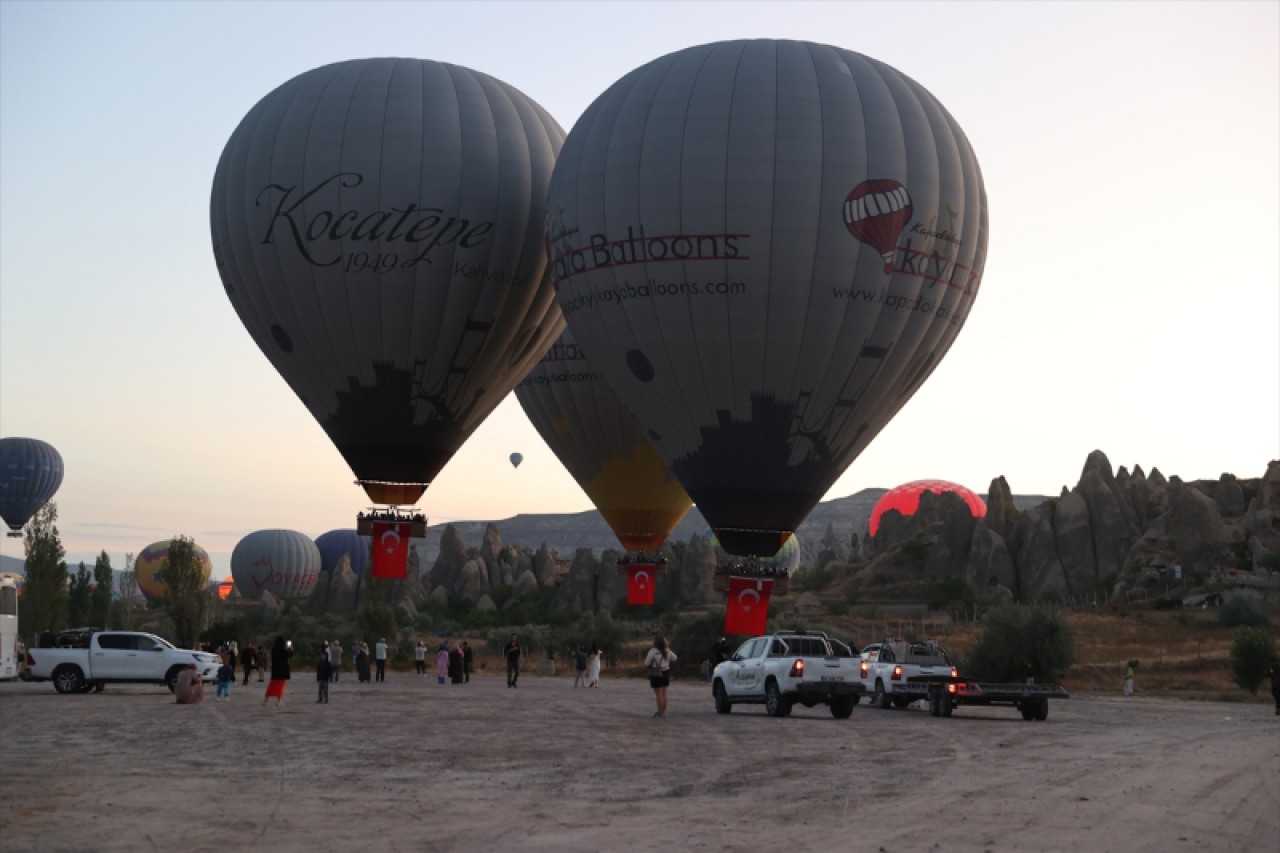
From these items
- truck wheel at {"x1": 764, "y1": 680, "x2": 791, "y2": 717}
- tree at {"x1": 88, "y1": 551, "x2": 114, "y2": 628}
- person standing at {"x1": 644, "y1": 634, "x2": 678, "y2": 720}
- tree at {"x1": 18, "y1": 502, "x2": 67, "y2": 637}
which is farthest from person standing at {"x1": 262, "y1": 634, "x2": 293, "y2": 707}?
tree at {"x1": 88, "y1": 551, "x2": 114, "y2": 628}

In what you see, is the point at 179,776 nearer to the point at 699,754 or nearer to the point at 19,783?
the point at 19,783

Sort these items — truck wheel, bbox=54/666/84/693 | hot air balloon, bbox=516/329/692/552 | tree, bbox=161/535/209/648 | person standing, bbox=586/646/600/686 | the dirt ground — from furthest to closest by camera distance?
tree, bbox=161/535/209/648 → hot air balloon, bbox=516/329/692/552 → person standing, bbox=586/646/600/686 → truck wheel, bbox=54/666/84/693 → the dirt ground

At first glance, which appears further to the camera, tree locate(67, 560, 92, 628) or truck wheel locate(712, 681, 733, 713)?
tree locate(67, 560, 92, 628)

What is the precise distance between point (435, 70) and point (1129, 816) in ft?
108

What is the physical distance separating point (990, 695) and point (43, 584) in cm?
8342

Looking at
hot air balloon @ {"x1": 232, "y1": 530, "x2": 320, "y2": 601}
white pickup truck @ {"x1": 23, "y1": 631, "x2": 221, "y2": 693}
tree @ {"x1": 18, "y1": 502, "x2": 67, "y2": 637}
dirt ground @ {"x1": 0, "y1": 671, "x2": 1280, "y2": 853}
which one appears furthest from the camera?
hot air balloon @ {"x1": 232, "y1": 530, "x2": 320, "y2": 601}

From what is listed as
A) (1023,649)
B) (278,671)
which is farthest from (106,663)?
(1023,649)

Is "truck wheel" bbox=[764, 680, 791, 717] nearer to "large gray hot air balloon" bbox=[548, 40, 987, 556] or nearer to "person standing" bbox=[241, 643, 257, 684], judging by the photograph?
"large gray hot air balloon" bbox=[548, 40, 987, 556]

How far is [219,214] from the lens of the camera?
137 feet

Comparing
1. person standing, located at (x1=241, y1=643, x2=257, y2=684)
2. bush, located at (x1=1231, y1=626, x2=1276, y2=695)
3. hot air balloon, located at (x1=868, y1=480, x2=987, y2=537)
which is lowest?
person standing, located at (x1=241, y1=643, x2=257, y2=684)

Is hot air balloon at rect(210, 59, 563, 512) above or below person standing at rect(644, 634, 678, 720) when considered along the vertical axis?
above

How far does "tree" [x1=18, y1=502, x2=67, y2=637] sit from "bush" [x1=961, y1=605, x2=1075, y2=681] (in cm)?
6959

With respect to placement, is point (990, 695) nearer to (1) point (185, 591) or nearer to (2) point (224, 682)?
(2) point (224, 682)

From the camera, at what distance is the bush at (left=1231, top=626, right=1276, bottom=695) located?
4509 centimetres
